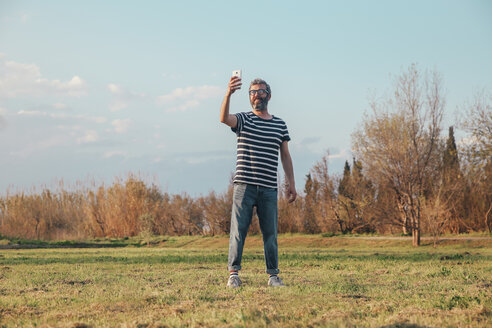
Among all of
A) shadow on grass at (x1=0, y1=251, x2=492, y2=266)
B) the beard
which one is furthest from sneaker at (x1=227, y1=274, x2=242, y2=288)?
shadow on grass at (x1=0, y1=251, x2=492, y2=266)

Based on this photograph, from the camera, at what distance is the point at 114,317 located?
3629 mm

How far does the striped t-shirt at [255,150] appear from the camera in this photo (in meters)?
5.48

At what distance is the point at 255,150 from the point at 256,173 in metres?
0.27

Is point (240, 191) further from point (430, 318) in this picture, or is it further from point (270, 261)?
point (430, 318)

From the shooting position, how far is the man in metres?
5.46

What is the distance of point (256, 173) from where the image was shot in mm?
5480

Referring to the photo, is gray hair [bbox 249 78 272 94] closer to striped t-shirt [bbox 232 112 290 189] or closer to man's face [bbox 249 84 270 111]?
man's face [bbox 249 84 270 111]

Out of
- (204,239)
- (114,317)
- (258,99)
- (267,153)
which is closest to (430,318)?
(114,317)

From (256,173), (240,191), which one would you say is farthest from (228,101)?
(240,191)

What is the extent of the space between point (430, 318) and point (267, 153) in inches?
106

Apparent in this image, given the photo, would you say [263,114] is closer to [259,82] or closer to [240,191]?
[259,82]

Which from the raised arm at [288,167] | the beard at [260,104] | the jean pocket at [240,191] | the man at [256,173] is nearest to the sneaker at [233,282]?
the man at [256,173]

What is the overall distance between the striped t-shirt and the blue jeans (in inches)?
4.1

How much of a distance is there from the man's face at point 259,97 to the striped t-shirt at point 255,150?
137 millimetres
